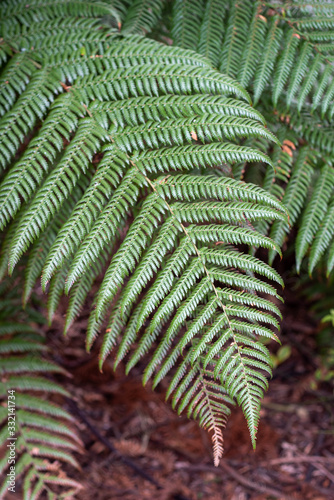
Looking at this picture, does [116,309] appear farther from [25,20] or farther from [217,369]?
[25,20]

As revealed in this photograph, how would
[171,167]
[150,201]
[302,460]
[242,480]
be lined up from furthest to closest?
[302,460], [242,480], [171,167], [150,201]

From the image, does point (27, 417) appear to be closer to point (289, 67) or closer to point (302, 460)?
point (302, 460)

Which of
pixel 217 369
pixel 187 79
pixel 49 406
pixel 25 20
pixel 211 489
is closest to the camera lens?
pixel 217 369

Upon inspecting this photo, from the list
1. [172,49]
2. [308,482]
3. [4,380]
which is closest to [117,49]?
[172,49]

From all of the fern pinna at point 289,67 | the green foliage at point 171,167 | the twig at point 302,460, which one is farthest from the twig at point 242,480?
the fern pinna at point 289,67

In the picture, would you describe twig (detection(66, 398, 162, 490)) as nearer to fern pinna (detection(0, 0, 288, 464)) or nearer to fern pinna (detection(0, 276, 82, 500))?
fern pinna (detection(0, 276, 82, 500))

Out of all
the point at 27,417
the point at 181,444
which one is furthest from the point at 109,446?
the point at 27,417

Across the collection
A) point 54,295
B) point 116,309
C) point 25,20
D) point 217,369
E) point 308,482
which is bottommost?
point 308,482
